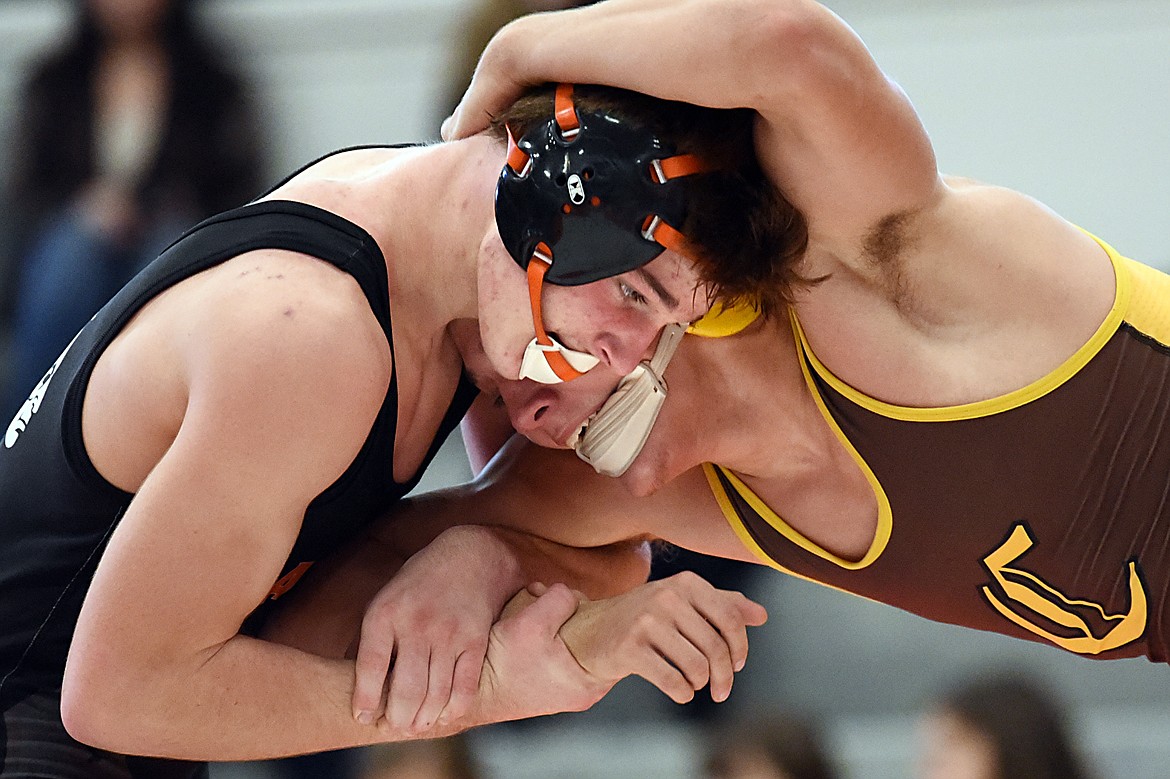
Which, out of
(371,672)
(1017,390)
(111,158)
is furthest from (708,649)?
(111,158)

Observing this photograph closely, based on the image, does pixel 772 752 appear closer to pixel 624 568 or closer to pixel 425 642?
pixel 624 568

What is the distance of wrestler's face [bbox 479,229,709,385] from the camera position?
1.95m

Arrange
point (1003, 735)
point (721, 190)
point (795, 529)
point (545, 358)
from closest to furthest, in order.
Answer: point (721, 190)
point (545, 358)
point (795, 529)
point (1003, 735)

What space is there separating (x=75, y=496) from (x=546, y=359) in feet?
2.11

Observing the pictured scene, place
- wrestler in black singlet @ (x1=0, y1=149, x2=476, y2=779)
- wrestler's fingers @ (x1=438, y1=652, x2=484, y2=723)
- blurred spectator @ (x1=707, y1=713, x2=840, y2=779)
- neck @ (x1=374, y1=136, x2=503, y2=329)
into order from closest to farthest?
1. wrestler in black singlet @ (x1=0, y1=149, x2=476, y2=779)
2. neck @ (x1=374, y1=136, x2=503, y2=329)
3. wrestler's fingers @ (x1=438, y1=652, x2=484, y2=723)
4. blurred spectator @ (x1=707, y1=713, x2=840, y2=779)

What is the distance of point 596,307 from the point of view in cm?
197

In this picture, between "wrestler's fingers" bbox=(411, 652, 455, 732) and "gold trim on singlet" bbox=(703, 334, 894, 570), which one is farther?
"gold trim on singlet" bbox=(703, 334, 894, 570)

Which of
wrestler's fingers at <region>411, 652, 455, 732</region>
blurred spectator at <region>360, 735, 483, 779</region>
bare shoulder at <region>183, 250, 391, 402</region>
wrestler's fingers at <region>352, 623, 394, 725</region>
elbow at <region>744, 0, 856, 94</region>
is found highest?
elbow at <region>744, 0, 856, 94</region>

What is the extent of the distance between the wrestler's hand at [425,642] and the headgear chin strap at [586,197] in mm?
493

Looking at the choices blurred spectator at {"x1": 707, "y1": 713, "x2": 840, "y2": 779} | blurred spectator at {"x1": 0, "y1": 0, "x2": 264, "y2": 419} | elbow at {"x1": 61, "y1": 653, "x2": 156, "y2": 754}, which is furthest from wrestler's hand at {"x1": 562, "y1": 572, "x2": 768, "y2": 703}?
blurred spectator at {"x1": 0, "y1": 0, "x2": 264, "y2": 419}

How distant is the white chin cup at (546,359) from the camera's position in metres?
2.01

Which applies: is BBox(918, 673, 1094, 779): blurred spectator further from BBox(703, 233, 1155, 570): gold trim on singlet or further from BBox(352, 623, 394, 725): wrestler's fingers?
BBox(352, 623, 394, 725): wrestler's fingers

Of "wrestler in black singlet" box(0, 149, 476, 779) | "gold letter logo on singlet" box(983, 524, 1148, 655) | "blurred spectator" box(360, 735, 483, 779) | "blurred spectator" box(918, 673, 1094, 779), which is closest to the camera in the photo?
"wrestler in black singlet" box(0, 149, 476, 779)

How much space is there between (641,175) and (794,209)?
0.22 metres
